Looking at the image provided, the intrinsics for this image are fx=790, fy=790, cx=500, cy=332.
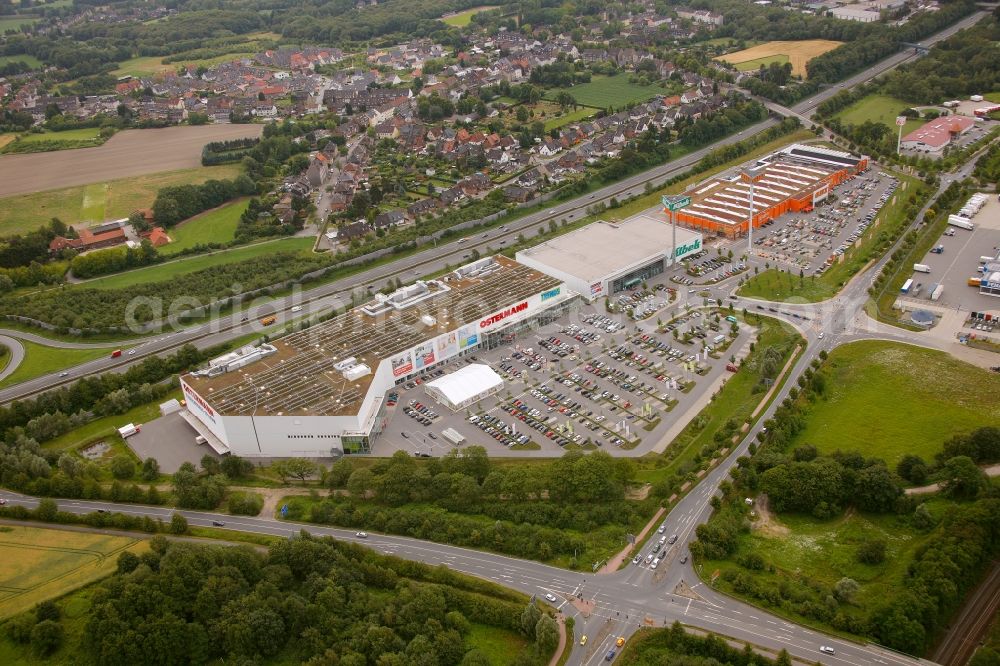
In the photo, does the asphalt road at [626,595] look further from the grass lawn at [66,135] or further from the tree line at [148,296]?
the grass lawn at [66,135]

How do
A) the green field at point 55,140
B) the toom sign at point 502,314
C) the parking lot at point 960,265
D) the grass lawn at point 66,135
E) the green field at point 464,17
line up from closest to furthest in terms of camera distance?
the toom sign at point 502,314
the parking lot at point 960,265
the green field at point 55,140
the grass lawn at point 66,135
the green field at point 464,17

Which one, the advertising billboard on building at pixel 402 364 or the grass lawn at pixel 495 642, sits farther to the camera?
the advertising billboard on building at pixel 402 364

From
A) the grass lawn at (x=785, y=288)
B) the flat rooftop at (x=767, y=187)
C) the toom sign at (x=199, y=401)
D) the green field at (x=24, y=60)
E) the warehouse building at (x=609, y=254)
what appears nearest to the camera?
the toom sign at (x=199, y=401)

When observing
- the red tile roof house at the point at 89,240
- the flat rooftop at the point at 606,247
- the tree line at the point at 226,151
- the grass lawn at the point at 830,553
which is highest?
the tree line at the point at 226,151

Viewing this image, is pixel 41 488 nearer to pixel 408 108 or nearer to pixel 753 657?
pixel 753 657

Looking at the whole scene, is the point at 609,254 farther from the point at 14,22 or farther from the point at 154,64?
the point at 14,22

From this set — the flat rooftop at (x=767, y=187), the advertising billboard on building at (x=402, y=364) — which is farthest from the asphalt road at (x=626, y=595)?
the flat rooftop at (x=767, y=187)
